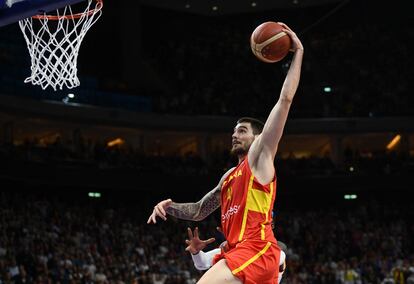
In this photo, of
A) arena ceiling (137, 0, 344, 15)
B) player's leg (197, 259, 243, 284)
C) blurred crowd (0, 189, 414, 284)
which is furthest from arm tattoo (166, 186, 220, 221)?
arena ceiling (137, 0, 344, 15)

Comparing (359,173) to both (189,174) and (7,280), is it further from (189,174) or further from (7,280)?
(7,280)

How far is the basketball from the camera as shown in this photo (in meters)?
5.46

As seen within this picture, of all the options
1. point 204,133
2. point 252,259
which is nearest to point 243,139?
point 252,259

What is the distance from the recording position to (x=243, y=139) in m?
5.74

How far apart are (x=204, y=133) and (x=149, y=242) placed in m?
8.61

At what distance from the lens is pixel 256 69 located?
31.9 m

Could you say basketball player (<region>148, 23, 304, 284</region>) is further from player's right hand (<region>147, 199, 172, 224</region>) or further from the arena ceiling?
the arena ceiling

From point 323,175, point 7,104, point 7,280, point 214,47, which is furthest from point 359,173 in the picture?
point 7,280

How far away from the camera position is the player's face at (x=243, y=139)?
18.8 feet

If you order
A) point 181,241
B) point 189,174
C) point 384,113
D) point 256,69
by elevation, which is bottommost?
point 181,241

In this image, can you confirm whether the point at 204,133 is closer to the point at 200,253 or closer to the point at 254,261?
the point at 200,253

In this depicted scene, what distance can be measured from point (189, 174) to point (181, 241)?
4610 millimetres

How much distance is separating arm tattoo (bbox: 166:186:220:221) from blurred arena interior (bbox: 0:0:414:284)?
A: 1418 cm

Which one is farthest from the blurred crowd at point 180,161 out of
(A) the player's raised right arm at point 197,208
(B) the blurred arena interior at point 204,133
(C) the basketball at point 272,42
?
(C) the basketball at point 272,42
